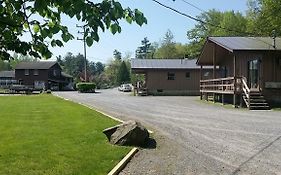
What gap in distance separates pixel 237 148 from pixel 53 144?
16.3ft

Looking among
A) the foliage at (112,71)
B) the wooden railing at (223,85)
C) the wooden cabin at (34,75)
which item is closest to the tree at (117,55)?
the foliage at (112,71)

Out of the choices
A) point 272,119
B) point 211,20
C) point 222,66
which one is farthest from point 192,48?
point 272,119

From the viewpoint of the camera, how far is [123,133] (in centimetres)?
1220

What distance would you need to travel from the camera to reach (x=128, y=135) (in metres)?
12.0

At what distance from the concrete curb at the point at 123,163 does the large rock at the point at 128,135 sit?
555mm

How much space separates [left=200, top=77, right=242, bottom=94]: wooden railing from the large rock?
1626 centimetres

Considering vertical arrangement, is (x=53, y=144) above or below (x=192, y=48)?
below

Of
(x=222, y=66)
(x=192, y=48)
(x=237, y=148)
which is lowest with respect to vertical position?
(x=237, y=148)

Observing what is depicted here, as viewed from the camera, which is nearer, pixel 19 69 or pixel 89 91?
pixel 89 91

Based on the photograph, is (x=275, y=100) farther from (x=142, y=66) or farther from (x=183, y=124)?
(x=142, y=66)

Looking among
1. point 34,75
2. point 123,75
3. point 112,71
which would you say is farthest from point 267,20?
point 112,71

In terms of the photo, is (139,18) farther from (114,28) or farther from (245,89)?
(245,89)

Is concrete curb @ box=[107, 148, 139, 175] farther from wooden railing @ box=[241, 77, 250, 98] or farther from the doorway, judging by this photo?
the doorway

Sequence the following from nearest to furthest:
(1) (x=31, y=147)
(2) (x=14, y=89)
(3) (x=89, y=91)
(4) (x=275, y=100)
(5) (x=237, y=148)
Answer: (1) (x=31, y=147), (5) (x=237, y=148), (4) (x=275, y=100), (3) (x=89, y=91), (2) (x=14, y=89)
